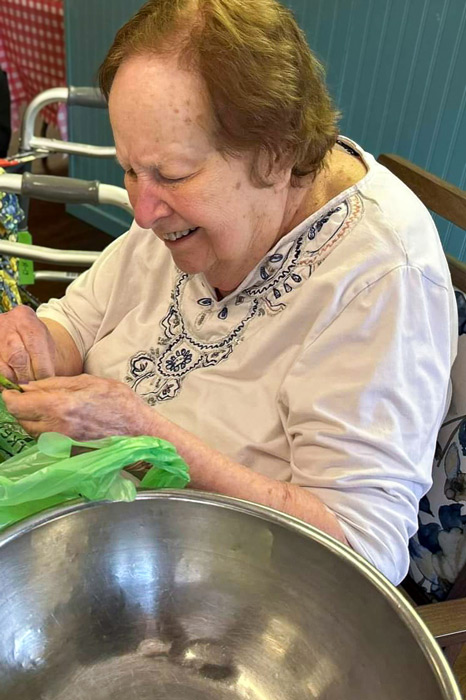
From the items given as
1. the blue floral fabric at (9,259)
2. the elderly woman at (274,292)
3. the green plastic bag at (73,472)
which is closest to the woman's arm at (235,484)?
the elderly woman at (274,292)

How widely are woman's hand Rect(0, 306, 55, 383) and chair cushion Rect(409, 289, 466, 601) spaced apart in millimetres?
592

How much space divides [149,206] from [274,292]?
21 centimetres

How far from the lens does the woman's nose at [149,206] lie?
88 cm

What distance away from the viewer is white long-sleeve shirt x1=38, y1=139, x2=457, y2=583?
2.73ft

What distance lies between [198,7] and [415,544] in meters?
0.81

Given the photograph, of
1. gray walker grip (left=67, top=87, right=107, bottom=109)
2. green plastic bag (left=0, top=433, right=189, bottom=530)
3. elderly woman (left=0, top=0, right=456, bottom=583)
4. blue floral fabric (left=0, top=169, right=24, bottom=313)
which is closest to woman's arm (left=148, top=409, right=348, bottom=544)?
elderly woman (left=0, top=0, right=456, bottom=583)

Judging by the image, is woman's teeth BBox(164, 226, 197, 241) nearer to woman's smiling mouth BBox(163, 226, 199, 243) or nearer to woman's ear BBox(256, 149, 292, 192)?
woman's smiling mouth BBox(163, 226, 199, 243)

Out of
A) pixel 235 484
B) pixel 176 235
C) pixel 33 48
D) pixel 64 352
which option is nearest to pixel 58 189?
pixel 64 352

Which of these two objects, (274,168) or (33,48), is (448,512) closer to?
(274,168)

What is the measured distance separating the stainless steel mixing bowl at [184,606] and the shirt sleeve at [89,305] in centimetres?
→ 61

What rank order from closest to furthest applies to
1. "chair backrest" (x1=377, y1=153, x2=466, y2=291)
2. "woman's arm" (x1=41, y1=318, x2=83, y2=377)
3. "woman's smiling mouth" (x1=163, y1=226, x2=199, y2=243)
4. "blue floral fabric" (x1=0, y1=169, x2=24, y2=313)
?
"woman's smiling mouth" (x1=163, y1=226, x2=199, y2=243), "chair backrest" (x1=377, y1=153, x2=466, y2=291), "woman's arm" (x1=41, y1=318, x2=83, y2=377), "blue floral fabric" (x1=0, y1=169, x2=24, y2=313)

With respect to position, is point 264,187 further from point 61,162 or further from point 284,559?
point 61,162

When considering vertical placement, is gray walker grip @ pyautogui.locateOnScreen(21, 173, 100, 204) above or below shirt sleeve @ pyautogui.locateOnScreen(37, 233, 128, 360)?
above

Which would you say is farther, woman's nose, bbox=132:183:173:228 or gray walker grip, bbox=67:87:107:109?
gray walker grip, bbox=67:87:107:109
